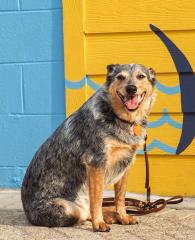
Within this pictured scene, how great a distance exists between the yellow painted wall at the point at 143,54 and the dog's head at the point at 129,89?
1.11m

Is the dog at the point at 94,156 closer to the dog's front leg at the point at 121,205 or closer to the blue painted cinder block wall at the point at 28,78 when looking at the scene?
the dog's front leg at the point at 121,205

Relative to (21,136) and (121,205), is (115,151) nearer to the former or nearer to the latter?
(121,205)

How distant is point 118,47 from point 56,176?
166 cm

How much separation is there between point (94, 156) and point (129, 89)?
560mm

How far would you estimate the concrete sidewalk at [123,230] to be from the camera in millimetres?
4090

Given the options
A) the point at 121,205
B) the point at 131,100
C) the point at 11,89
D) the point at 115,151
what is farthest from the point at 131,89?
the point at 11,89

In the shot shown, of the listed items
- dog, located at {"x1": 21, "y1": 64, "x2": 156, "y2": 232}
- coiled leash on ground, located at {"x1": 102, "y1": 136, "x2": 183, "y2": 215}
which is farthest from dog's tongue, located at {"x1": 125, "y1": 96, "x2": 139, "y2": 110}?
coiled leash on ground, located at {"x1": 102, "y1": 136, "x2": 183, "y2": 215}

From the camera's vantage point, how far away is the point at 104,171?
4.22m

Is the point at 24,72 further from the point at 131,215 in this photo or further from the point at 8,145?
the point at 131,215

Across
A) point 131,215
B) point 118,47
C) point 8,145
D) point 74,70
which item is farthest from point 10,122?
point 131,215

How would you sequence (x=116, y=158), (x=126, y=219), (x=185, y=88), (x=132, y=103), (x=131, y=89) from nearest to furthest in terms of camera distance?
1. (x=131, y=89)
2. (x=132, y=103)
3. (x=116, y=158)
4. (x=126, y=219)
5. (x=185, y=88)

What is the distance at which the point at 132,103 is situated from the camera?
13.7 feet

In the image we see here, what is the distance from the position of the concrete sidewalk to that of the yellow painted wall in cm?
69

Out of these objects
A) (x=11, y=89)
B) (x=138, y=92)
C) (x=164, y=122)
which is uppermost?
(x=138, y=92)
